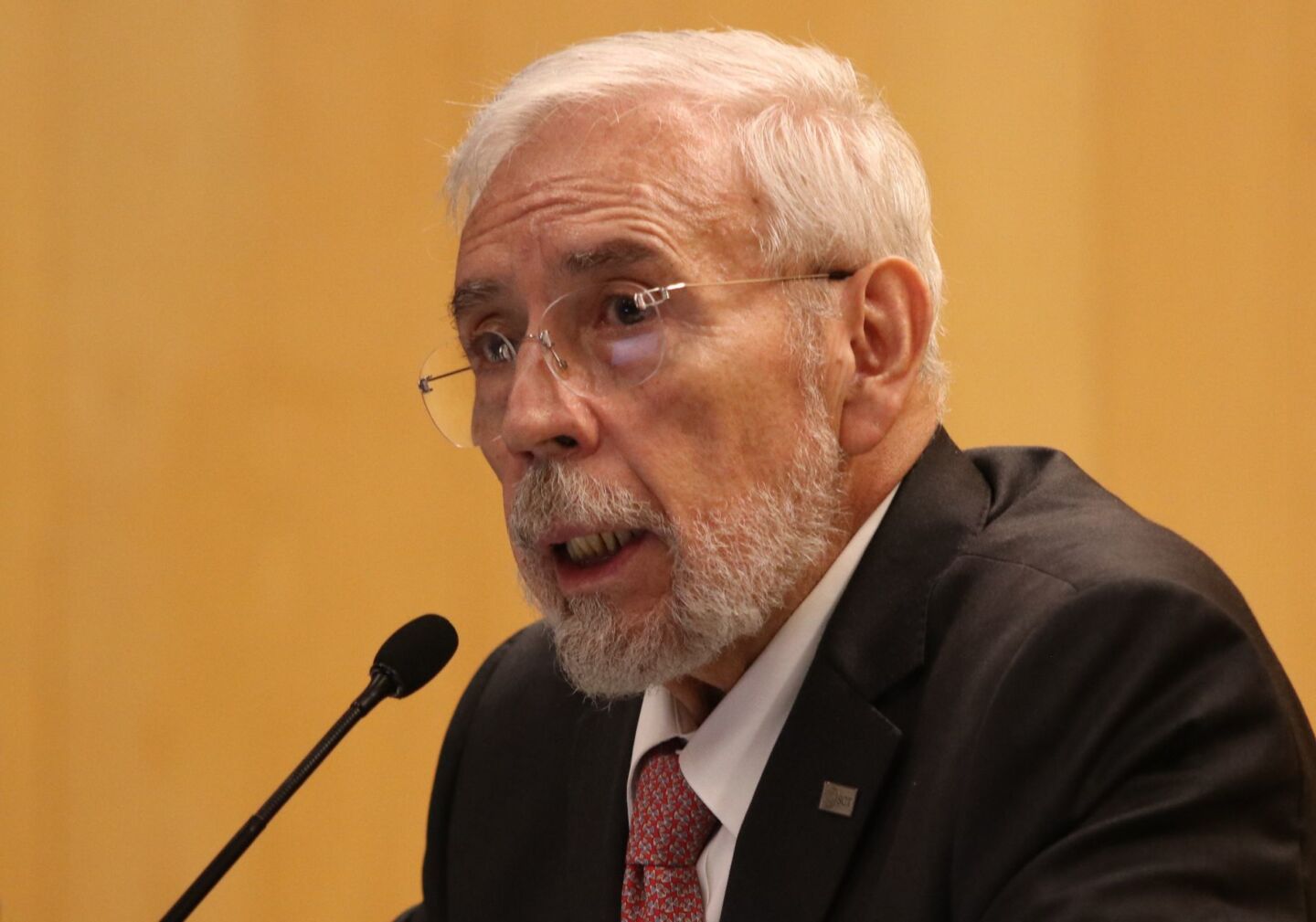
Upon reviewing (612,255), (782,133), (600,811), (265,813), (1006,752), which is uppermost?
(782,133)

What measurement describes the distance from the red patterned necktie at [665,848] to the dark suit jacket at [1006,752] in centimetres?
6

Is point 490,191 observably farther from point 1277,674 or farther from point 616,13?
point 616,13

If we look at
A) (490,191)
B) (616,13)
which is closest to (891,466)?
(490,191)

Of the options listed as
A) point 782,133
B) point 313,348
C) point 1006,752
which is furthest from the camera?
point 313,348

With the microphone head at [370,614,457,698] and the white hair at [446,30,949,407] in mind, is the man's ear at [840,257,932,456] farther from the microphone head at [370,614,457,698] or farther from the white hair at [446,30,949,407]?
the microphone head at [370,614,457,698]

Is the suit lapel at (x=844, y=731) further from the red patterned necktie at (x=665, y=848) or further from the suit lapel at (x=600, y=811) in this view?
the suit lapel at (x=600, y=811)

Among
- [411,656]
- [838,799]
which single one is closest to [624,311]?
[411,656]

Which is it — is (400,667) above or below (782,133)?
below

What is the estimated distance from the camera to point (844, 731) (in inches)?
59.1

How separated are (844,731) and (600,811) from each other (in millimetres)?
391

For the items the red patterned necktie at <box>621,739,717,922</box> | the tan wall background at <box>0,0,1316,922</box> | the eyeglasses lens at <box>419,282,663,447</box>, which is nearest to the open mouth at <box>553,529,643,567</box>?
the eyeglasses lens at <box>419,282,663,447</box>

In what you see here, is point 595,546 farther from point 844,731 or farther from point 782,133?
point 782,133

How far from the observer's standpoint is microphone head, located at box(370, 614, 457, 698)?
1.60 m

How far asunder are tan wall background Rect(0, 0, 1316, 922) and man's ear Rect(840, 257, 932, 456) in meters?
1.13
